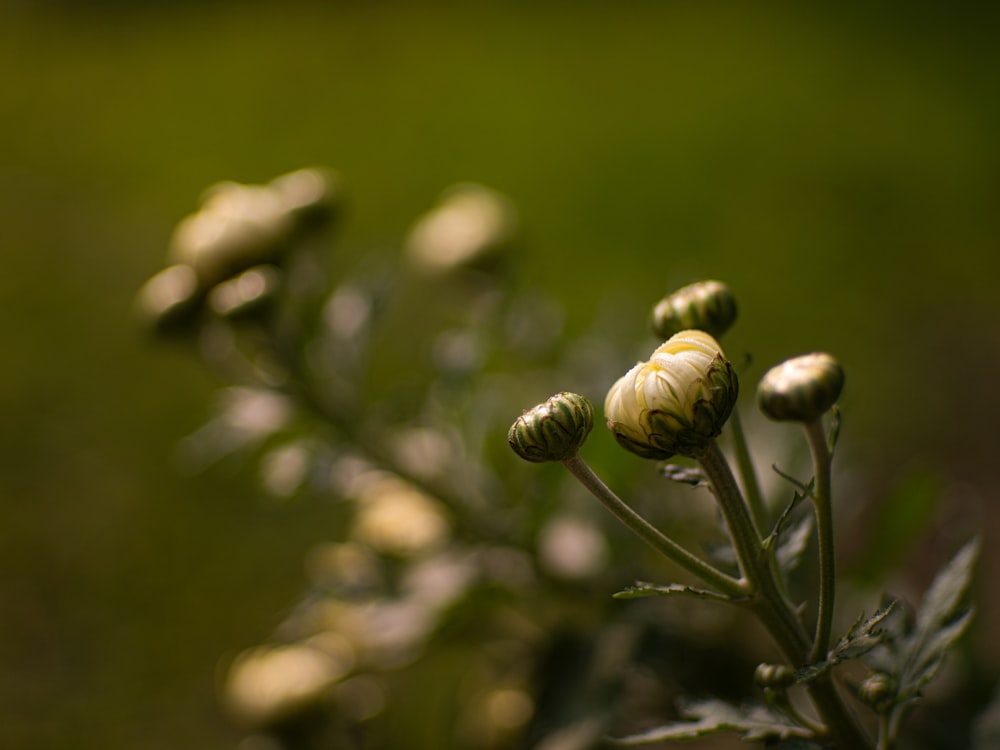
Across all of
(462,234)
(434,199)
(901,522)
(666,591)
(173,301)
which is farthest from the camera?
(434,199)

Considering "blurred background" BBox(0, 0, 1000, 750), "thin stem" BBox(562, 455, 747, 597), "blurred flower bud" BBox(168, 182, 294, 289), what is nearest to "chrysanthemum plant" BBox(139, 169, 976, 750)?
"blurred flower bud" BBox(168, 182, 294, 289)

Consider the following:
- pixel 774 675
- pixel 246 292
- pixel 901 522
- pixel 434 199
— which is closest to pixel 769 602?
pixel 774 675

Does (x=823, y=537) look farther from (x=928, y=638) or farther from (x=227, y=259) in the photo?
(x=227, y=259)

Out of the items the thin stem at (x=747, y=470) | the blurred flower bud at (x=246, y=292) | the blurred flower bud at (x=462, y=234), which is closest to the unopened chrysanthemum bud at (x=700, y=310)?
the thin stem at (x=747, y=470)

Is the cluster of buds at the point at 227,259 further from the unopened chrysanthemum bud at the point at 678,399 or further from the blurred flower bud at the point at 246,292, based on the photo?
the unopened chrysanthemum bud at the point at 678,399

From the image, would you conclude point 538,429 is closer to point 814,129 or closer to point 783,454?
point 783,454

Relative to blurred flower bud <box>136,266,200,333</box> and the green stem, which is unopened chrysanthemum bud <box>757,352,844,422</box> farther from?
blurred flower bud <box>136,266,200,333</box>

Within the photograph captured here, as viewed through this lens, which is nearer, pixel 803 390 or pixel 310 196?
pixel 803 390
